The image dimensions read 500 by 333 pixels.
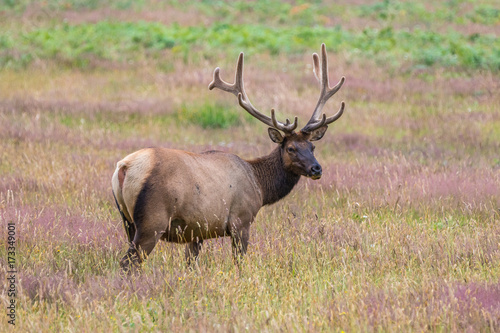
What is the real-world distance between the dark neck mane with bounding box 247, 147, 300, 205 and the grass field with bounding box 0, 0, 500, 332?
326mm

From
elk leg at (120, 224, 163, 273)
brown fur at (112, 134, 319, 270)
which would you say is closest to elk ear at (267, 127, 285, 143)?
brown fur at (112, 134, 319, 270)

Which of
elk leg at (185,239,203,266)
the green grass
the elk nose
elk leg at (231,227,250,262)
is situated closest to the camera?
elk leg at (231,227,250,262)

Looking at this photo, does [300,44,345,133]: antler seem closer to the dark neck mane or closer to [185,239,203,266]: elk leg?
the dark neck mane

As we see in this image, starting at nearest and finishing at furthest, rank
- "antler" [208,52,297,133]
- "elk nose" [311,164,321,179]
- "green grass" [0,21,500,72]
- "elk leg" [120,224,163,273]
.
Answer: "elk leg" [120,224,163,273], "elk nose" [311,164,321,179], "antler" [208,52,297,133], "green grass" [0,21,500,72]

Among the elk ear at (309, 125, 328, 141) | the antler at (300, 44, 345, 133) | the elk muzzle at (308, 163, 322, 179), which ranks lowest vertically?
the elk muzzle at (308, 163, 322, 179)

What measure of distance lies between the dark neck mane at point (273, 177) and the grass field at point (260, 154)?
1.07 feet

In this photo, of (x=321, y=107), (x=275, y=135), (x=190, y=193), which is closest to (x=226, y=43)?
(x=321, y=107)

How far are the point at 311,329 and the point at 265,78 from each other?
13.9 m

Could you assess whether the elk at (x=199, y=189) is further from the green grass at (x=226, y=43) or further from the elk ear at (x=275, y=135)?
the green grass at (x=226, y=43)

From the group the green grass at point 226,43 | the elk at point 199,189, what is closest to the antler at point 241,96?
the elk at point 199,189

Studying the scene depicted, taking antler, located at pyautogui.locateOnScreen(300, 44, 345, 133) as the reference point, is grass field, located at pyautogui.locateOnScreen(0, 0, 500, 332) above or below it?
below

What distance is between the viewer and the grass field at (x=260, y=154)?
16.0 feet

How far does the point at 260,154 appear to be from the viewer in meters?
11.3

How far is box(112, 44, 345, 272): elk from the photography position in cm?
560
